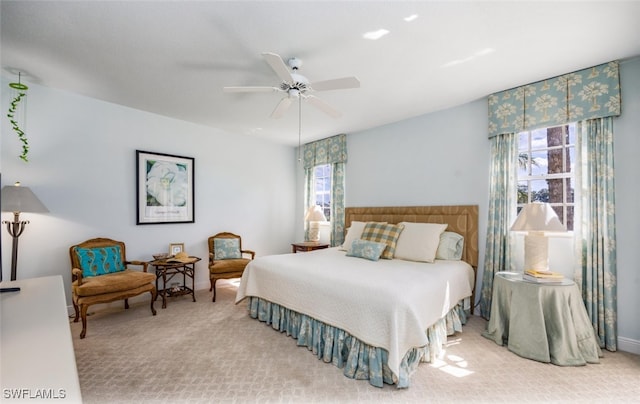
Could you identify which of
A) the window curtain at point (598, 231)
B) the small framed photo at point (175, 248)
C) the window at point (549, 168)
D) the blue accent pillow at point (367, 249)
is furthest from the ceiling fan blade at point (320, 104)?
the small framed photo at point (175, 248)

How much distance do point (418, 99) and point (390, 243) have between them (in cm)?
183

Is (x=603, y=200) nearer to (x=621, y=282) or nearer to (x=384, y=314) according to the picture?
(x=621, y=282)

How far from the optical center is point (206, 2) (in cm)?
189

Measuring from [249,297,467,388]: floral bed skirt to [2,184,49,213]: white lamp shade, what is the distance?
260 centimetres

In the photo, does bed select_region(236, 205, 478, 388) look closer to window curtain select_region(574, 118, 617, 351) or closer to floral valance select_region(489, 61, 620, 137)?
window curtain select_region(574, 118, 617, 351)

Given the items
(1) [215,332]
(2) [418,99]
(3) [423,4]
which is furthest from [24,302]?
(2) [418,99]

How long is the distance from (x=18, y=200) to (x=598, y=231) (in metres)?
5.58

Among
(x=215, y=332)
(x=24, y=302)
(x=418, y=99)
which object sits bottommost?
(x=215, y=332)

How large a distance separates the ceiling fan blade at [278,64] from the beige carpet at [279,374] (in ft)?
7.67

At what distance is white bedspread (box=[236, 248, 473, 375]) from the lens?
201 cm

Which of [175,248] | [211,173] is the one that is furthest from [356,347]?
[211,173]

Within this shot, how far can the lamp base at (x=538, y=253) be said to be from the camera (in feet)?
8.74

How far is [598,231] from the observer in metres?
2.65

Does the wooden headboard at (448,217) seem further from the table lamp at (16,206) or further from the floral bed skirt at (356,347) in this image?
the table lamp at (16,206)
